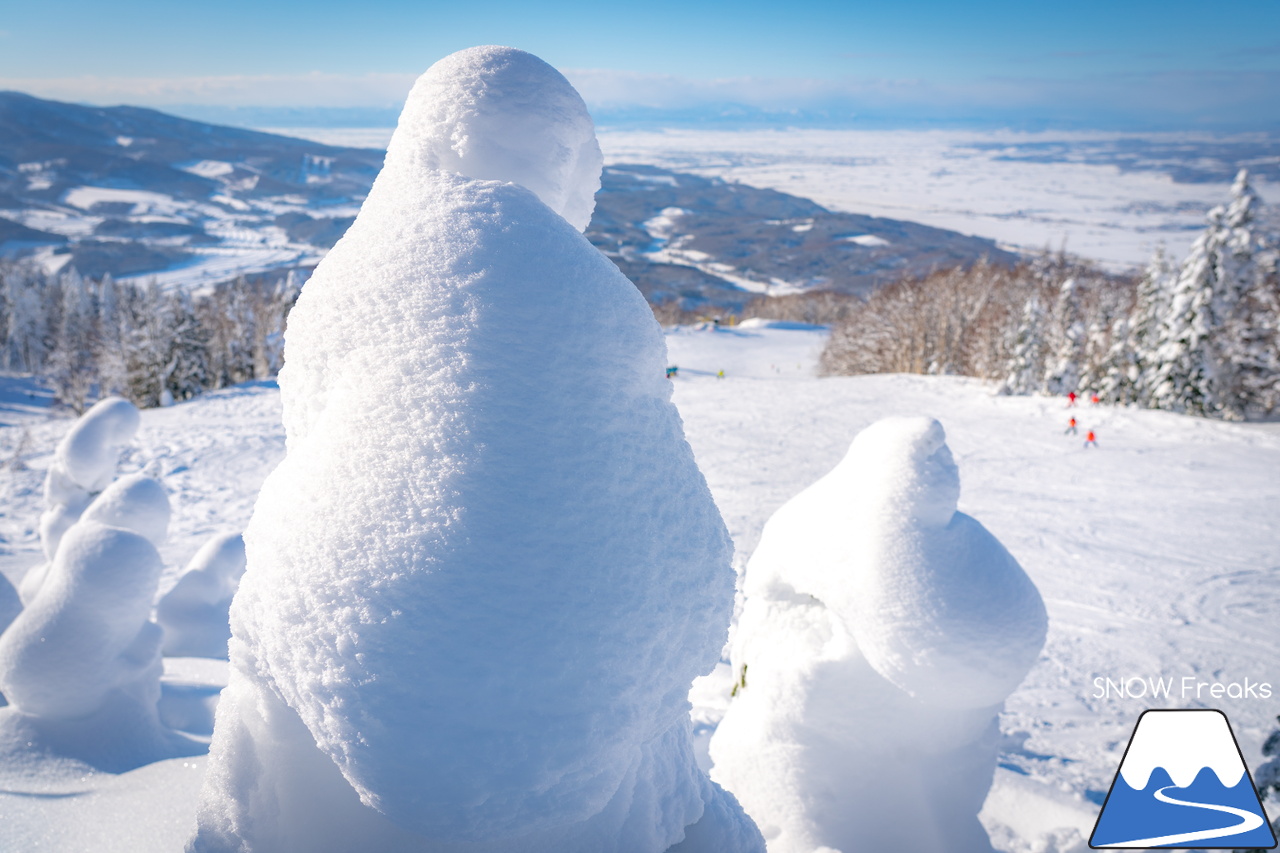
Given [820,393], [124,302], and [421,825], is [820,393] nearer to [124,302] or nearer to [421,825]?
[421,825]

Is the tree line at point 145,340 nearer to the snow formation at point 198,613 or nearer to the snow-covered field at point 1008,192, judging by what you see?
the snow formation at point 198,613

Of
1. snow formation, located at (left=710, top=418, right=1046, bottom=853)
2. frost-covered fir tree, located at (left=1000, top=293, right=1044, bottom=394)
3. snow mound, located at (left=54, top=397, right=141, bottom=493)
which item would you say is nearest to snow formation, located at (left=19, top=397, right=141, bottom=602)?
snow mound, located at (left=54, top=397, right=141, bottom=493)

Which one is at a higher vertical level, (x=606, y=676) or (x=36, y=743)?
(x=606, y=676)

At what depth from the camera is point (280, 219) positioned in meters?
131

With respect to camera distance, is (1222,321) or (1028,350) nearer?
(1222,321)

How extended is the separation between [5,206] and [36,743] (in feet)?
580

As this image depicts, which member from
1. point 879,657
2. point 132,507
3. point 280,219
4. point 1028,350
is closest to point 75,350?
point 132,507

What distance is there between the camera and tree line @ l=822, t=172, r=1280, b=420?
686 inches

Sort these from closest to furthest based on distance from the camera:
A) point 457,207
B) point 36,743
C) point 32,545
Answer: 1. point 457,207
2. point 36,743
3. point 32,545

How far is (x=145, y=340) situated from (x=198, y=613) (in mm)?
25974

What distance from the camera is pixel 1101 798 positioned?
4.91 m

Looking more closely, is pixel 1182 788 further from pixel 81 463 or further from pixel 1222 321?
pixel 1222 321

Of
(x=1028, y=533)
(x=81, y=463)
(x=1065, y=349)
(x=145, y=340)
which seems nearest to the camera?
(x=81, y=463)

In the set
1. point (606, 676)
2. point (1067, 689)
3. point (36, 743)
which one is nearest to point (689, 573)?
point (606, 676)
